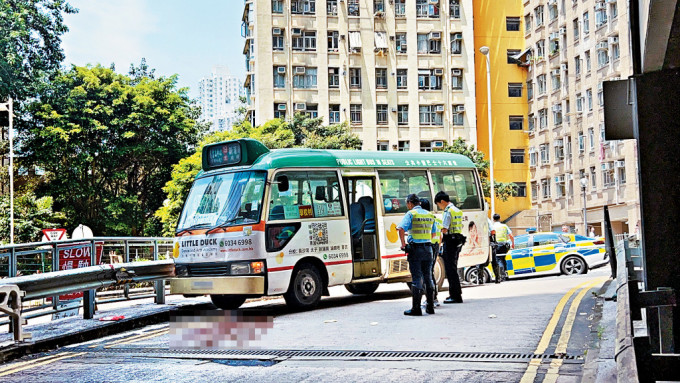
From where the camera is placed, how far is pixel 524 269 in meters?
25.3

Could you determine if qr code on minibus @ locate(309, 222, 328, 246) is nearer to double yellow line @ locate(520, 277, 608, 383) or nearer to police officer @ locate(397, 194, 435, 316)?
police officer @ locate(397, 194, 435, 316)

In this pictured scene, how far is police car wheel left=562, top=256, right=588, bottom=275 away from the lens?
995 inches

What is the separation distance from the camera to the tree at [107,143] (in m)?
45.1

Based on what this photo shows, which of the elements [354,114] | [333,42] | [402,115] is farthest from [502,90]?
[333,42]

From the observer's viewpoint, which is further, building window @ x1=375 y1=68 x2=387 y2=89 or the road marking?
building window @ x1=375 y1=68 x2=387 y2=89

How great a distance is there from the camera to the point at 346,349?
31.2ft

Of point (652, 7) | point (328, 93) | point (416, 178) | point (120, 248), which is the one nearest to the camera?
point (652, 7)

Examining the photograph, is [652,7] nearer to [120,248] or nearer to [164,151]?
[120,248]

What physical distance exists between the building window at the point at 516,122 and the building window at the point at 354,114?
12.9 meters

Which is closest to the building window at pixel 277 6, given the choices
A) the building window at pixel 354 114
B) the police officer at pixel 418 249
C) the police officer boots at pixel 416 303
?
the building window at pixel 354 114

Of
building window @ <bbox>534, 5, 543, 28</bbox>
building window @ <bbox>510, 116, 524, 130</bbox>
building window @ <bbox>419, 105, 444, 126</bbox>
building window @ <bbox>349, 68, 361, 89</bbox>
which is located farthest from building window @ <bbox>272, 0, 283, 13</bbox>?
building window @ <bbox>510, 116, 524, 130</bbox>

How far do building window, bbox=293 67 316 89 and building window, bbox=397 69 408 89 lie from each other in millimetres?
6221

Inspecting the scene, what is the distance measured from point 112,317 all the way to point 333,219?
4.24m

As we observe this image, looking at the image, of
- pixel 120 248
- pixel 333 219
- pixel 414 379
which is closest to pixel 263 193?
pixel 333 219
